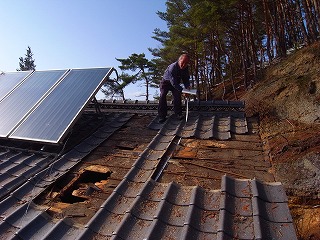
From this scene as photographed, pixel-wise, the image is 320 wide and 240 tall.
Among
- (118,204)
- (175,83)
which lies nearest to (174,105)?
(175,83)

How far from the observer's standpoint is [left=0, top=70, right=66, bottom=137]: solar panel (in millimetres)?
5605

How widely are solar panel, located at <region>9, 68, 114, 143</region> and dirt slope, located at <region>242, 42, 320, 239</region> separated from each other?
3558mm

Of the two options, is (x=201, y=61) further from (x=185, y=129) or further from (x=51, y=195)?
(x=51, y=195)

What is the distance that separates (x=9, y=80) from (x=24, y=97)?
1.61 metres

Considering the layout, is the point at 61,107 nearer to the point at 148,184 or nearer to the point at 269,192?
the point at 148,184

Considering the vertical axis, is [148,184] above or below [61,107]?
below

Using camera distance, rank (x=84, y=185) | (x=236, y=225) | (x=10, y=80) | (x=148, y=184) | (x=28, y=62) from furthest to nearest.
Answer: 1. (x=28, y=62)
2. (x=10, y=80)
3. (x=84, y=185)
4. (x=148, y=184)
5. (x=236, y=225)

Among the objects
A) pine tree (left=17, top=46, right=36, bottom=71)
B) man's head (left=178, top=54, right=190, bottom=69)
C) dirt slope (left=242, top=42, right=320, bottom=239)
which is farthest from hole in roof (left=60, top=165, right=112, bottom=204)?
pine tree (left=17, top=46, right=36, bottom=71)

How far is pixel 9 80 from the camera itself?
24.3 ft

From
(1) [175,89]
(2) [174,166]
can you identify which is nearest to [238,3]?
(1) [175,89]

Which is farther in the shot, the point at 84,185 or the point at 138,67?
the point at 138,67

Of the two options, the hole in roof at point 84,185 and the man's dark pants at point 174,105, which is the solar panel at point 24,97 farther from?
the man's dark pants at point 174,105

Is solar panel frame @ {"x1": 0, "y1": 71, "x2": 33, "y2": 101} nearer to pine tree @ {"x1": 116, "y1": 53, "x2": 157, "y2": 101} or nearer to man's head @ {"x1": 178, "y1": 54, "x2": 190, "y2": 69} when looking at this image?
man's head @ {"x1": 178, "y1": 54, "x2": 190, "y2": 69}

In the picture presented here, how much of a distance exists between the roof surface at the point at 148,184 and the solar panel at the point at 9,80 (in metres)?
1.91
